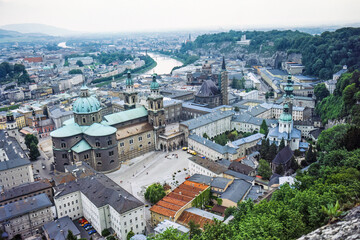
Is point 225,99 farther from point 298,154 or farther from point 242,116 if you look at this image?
point 298,154

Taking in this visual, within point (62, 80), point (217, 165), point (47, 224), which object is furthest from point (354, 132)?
point (62, 80)

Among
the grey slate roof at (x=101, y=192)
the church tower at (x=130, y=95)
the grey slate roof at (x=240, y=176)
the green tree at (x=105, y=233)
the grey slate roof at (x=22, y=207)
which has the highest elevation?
the church tower at (x=130, y=95)

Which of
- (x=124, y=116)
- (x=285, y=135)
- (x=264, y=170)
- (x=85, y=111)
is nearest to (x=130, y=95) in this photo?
(x=124, y=116)

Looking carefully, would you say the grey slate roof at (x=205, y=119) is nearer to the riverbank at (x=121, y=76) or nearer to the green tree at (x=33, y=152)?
the green tree at (x=33, y=152)

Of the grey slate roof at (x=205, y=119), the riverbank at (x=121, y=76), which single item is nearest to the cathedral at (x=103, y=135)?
the grey slate roof at (x=205, y=119)

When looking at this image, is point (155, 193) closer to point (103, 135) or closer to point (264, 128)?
point (103, 135)

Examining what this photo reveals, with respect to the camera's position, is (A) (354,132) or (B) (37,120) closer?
(A) (354,132)
